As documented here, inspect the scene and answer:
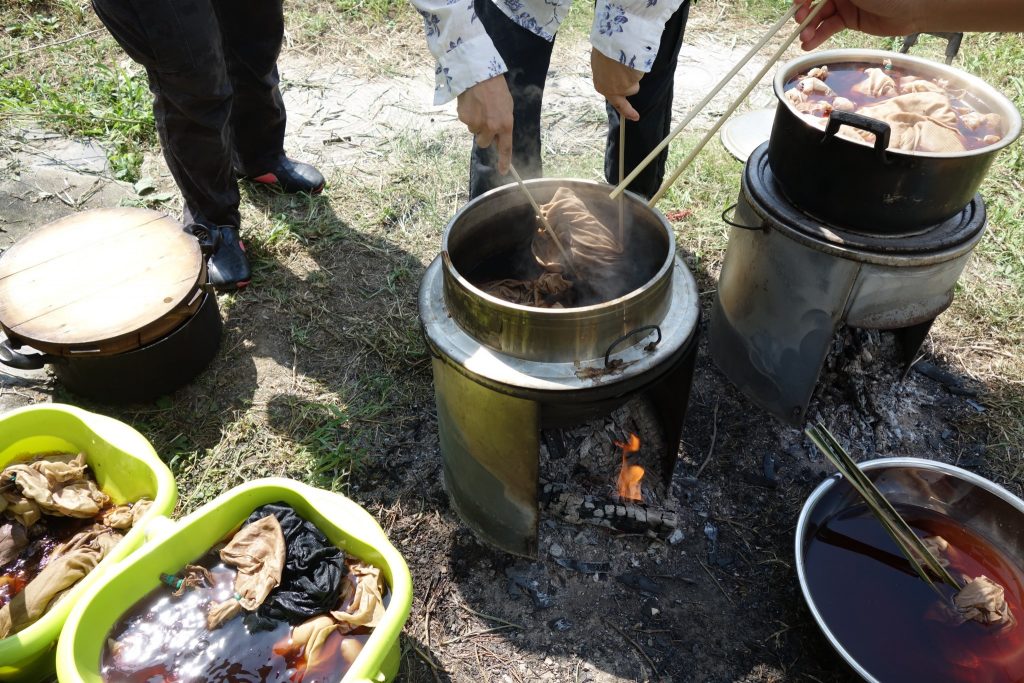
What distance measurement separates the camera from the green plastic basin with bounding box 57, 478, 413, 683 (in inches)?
95.9

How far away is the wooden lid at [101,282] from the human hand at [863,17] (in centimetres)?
344

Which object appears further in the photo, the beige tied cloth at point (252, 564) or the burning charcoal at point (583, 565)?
the burning charcoal at point (583, 565)

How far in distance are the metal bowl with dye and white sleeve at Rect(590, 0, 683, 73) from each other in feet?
6.93

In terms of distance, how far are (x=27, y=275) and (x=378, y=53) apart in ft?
14.2

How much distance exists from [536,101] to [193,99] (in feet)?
6.40

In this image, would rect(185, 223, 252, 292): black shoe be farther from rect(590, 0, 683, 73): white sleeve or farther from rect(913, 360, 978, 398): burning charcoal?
rect(913, 360, 978, 398): burning charcoal

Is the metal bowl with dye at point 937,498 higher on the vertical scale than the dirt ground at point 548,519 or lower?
higher

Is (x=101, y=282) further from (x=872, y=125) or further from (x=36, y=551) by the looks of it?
(x=872, y=125)

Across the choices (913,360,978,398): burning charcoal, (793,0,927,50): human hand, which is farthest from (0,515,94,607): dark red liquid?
(913,360,978,398): burning charcoal

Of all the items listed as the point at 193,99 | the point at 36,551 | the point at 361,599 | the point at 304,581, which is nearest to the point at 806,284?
the point at 361,599

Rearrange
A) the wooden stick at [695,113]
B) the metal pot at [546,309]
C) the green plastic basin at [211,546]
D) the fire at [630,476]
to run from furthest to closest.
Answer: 1. the fire at [630,476]
2. the wooden stick at [695,113]
3. the metal pot at [546,309]
4. the green plastic basin at [211,546]

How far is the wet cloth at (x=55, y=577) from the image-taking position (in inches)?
107

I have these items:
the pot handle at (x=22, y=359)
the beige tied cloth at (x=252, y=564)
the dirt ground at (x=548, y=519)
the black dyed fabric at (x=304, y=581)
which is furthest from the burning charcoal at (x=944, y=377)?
the pot handle at (x=22, y=359)

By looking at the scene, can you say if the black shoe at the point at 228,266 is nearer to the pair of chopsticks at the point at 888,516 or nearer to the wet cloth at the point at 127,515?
the wet cloth at the point at 127,515
